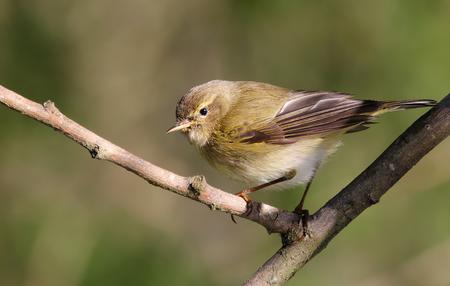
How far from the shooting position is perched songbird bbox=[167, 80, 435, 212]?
13.4 feet

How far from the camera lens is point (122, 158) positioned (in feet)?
8.41

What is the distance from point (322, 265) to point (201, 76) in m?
2.98

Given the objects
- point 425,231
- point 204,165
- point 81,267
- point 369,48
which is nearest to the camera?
point 81,267

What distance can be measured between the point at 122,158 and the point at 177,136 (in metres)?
4.94

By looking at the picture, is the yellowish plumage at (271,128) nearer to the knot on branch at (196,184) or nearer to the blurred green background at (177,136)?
the blurred green background at (177,136)

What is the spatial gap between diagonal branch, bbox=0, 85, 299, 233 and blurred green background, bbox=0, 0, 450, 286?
6.73 ft

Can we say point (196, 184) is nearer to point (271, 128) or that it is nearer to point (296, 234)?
point (296, 234)

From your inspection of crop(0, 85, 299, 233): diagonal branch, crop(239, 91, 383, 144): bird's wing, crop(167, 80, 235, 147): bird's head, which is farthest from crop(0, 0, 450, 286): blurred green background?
crop(0, 85, 299, 233): diagonal branch

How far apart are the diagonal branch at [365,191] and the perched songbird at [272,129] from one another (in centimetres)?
79

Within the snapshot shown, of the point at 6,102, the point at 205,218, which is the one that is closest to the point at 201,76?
the point at 205,218

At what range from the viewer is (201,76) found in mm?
7617

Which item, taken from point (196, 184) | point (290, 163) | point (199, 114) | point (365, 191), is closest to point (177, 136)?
point (199, 114)

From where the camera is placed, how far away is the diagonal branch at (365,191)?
2.99 metres

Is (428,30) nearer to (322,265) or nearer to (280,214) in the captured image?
(322,265)
